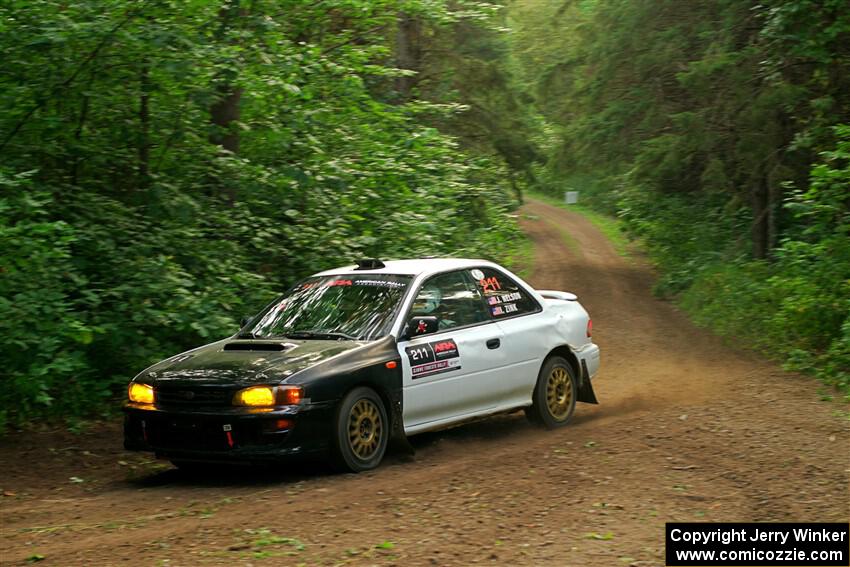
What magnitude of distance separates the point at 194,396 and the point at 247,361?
0.49m

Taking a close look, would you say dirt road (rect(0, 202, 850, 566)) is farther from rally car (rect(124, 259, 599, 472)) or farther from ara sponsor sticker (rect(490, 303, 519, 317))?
ara sponsor sticker (rect(490, 303, 519, 317))

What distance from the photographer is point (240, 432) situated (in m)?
8.02

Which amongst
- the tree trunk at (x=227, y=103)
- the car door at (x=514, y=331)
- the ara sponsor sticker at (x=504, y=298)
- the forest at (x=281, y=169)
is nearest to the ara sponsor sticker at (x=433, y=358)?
the car door at (x=514, y=331)

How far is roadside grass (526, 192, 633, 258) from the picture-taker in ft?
119

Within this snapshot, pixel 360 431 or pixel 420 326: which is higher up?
pixel 420 326

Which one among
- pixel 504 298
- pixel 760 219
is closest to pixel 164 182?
pixel 504 298

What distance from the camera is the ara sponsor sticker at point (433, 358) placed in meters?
9.03

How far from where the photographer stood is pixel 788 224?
22.0m

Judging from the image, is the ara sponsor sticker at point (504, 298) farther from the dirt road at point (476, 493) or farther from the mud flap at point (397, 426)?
the mud flap at point (397, 426)

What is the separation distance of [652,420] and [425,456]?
2.57m

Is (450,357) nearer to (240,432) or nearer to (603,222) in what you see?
(240,432)

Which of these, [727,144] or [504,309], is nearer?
[504,309]

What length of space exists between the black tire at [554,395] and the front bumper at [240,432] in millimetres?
2882

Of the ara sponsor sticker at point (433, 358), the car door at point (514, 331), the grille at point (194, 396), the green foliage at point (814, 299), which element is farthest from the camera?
the green foliage at point (814, 299)
